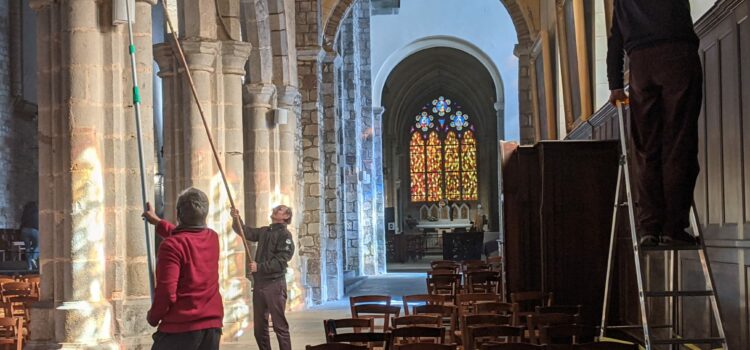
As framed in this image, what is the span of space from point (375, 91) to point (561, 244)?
23.4 m

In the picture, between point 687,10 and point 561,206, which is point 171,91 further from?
point 687,10

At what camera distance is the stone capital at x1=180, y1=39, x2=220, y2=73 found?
472 inches

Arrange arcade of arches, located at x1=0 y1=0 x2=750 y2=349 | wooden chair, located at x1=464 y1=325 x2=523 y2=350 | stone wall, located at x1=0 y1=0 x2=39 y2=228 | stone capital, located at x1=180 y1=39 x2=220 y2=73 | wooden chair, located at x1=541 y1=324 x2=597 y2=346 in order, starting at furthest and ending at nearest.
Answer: stone wall, located at x1=0 y1=0 x2=39 y2=228
stone capital, located at x1=180 y1=39 x2=220 y2=73
arcade of arches, located at x1=0 y1=0 x2=750 y2=349
wooden chair, located at x1=464 y1=325 x2=523 y2=350
wooden chair, located at x1=541 y1=324 x2=597 y2=346

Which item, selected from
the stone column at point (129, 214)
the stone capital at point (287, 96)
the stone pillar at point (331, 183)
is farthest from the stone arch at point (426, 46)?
the stone column at point (129, 214)

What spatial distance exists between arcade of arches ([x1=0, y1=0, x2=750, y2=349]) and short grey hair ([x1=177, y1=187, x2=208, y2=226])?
3.22 meters

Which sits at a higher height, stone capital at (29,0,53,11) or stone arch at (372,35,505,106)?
stone arch at (372,35,505,106)

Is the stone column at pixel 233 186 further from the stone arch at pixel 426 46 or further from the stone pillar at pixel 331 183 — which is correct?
the stone arch at pixel 426 46

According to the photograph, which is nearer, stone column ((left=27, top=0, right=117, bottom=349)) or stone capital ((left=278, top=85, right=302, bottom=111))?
stone column ((left=27, top=0, right=117, bottom=349))

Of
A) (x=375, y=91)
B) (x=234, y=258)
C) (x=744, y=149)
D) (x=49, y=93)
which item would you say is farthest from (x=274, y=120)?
(x=375, y=91)

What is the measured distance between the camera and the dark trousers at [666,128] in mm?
4664

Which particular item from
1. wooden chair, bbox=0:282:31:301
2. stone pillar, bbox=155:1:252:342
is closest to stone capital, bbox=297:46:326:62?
stone pillar, bbox=155:1:252:342

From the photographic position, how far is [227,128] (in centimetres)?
1295

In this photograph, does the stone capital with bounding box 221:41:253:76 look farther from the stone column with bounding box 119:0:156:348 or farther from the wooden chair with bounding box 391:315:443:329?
the wooden chair with bounding box 391:315:443:329

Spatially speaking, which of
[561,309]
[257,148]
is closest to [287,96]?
[257,148]
